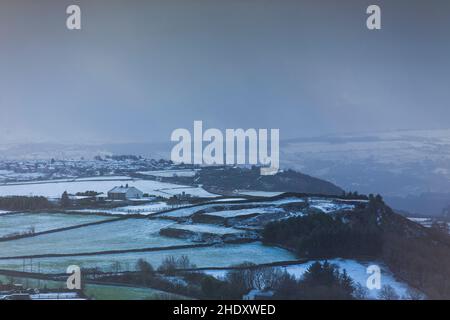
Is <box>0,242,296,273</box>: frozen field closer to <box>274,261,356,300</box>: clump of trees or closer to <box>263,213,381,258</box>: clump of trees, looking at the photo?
<box>263,213,381,258</box>: clump of trees

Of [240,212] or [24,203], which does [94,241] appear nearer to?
[24,203]

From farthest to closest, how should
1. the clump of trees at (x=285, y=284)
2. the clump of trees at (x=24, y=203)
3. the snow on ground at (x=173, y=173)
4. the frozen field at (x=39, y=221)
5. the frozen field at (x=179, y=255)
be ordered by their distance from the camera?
1. the snow on ground at (x=173, y=173)
2. the clump of trees at (x=24, y=203)
3. the frozen field at (x=39, y=221)
4. the frozen field at (x=179, y=255)
5. the clump of trees at (x=285, y=284)

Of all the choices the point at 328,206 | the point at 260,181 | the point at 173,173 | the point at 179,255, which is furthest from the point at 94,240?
the point at 328,206

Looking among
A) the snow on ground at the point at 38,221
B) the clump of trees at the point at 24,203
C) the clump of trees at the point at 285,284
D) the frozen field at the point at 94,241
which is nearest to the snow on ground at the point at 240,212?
the frozen field at the point at 94,241

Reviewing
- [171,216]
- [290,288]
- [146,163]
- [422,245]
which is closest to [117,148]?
[146,163]

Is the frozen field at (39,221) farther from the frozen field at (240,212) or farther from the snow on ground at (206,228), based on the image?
the frozen field at (240,212)

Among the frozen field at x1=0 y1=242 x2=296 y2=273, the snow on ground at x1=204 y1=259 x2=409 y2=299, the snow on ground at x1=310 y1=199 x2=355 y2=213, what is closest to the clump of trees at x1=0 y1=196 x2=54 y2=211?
the frozen field at x1=0 y1=242 x2=296 y2=273
